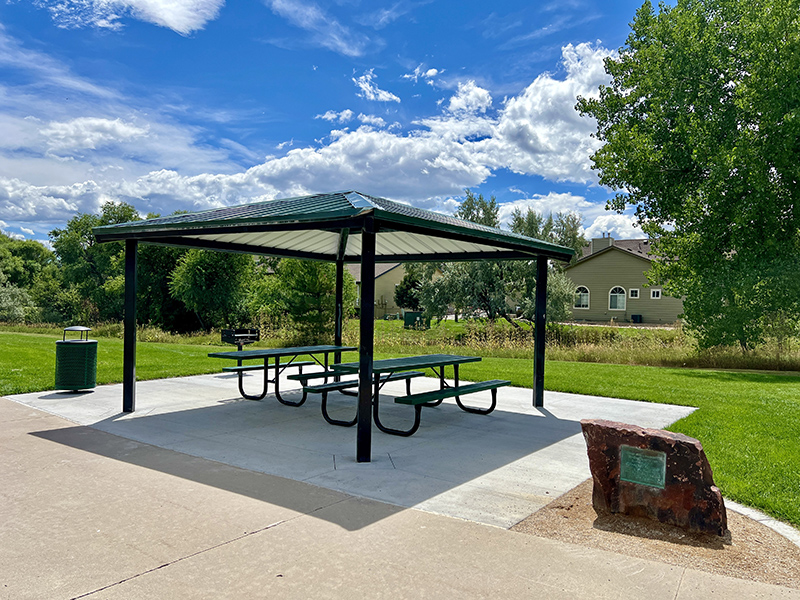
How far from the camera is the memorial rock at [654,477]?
440 centimetres

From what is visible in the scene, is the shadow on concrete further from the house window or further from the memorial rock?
the house window

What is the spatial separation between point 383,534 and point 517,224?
38.4 meters

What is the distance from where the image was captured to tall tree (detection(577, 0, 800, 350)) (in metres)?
18.7

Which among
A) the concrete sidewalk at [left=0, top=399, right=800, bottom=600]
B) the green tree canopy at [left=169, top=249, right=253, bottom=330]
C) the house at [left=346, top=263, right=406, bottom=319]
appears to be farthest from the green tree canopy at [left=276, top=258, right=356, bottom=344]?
the house at [left=346, top=263, right=406, bottom=319]

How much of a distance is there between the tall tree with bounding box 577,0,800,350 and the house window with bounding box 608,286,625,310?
2064cm

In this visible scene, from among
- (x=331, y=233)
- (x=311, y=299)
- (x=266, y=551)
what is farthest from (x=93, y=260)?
(x=266, y=551)

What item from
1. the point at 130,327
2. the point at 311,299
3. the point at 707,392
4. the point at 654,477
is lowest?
the point at 707,392

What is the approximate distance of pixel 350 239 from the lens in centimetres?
1166

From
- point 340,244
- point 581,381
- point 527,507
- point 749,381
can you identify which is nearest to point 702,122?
point 749,381

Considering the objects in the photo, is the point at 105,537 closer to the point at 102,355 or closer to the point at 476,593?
the point at 476,593

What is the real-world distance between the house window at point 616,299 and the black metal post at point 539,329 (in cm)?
3731

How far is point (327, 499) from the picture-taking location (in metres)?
4.99

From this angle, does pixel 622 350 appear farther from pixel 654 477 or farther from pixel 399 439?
pixel 654 477

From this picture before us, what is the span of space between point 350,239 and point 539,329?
4.15 metres
